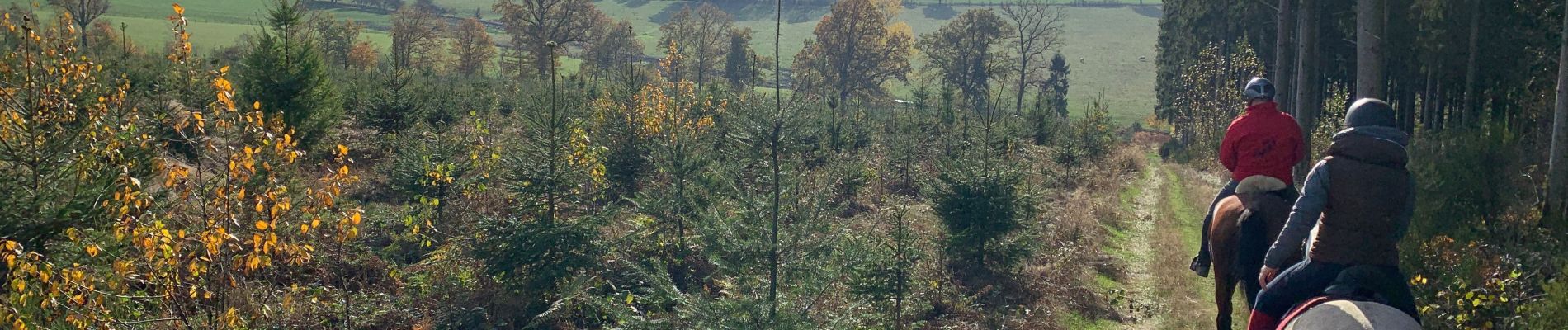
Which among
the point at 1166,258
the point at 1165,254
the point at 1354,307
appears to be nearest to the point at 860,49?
the point at 1165,254

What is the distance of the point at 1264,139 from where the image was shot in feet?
24.1

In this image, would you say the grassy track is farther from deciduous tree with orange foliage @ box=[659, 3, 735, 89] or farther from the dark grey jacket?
deciduous tree with orange foliage @ box=[659, 3, 735, 89]

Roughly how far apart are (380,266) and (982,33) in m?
65.7

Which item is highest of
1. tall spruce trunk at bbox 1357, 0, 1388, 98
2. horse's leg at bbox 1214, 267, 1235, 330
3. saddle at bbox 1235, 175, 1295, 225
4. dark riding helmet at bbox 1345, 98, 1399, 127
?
tall spruce trunk at bbox 1357, 0, 1388, 98

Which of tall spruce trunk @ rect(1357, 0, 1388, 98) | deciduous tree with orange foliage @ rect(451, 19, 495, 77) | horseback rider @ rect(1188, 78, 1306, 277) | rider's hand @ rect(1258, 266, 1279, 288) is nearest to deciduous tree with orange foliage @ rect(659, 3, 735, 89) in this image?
deciduous tree with orange foliage @ rect(451, 19, 495, 77)

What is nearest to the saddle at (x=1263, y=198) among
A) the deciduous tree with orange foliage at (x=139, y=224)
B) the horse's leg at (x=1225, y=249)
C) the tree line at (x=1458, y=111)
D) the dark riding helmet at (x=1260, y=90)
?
the horse's leg at (x=1225, y=249)

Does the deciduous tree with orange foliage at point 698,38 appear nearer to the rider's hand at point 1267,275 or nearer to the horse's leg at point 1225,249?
the horse's leg at point 1225,249

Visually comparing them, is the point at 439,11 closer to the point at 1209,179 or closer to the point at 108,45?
the point at 108,45

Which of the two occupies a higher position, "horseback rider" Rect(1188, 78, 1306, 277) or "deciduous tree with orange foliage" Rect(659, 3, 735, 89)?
"deciduous tree with orange foliage" Rect(659, 3, 735, 89)

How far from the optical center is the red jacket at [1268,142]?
7.32m

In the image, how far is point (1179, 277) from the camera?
12.3 metres

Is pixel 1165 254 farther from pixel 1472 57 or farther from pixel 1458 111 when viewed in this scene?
pixel 1458 111

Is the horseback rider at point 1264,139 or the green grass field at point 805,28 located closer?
the horseback rider at point 1264,139

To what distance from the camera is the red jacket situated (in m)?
7.32
